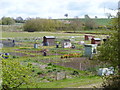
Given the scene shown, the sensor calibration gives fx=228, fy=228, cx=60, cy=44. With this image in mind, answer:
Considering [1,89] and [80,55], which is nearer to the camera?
[1,89]

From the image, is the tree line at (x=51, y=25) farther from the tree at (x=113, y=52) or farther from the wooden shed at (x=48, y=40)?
the tree at (x=113, y=52)

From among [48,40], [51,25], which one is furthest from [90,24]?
[48,40]

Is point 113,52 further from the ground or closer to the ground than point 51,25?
closer to the ground

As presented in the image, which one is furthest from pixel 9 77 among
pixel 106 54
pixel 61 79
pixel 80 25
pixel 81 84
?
pixel 80 25

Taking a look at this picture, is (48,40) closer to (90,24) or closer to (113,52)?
(113,52)

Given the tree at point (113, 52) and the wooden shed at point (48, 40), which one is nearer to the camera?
the tree at point (113, 52)

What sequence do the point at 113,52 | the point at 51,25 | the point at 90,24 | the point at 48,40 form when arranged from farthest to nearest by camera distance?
the point at 51,25 < the point at 90,24 < the point at 48,40 < the point at 113,52

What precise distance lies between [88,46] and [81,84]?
52.2 ft

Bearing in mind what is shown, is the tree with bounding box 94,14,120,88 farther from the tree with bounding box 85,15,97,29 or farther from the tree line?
the tree with bounding box 85,15,97,29

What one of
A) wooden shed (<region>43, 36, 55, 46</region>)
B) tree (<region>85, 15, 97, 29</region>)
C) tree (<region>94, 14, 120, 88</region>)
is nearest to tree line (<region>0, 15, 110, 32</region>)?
tree (<region>85, 15, 97, 29</region>)

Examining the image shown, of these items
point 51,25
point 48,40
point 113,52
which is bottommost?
point 48,40

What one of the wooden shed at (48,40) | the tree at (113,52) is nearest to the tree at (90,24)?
the wooden shed at (48,40)

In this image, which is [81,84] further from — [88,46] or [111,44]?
[88,46]

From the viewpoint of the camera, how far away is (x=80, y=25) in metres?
92.8
